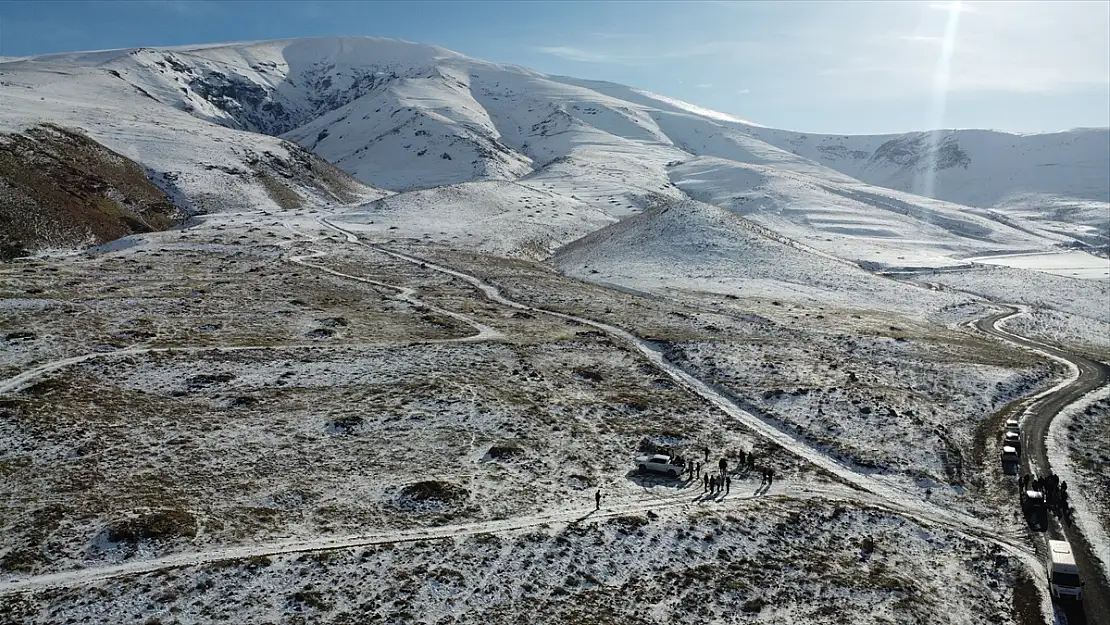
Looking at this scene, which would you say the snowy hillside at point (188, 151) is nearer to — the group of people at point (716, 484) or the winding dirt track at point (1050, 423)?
the group of people at point (716, 484)

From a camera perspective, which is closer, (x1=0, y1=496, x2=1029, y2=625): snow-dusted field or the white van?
(x1=0, y1=496, x2=1029, y2=625): snow-dusted field

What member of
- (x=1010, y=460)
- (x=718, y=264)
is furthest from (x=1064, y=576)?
(x=718, y=264)

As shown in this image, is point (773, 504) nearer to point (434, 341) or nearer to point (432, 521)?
point (432, 521)

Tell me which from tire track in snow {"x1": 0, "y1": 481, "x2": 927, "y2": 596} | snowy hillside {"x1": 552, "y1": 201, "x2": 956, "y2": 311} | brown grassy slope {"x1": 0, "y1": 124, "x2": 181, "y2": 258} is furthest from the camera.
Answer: snowy hillside {"x1": 552, "y1": 201, "x2": 956, "y2": 311}

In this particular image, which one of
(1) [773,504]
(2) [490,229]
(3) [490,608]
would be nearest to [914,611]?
(1) [773,504]

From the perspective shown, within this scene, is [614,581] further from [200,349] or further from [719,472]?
[200,349]

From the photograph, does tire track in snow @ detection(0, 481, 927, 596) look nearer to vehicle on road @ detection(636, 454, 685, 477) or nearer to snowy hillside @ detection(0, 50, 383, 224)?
vehicle on road @ detection(636, 454, 685, 477)

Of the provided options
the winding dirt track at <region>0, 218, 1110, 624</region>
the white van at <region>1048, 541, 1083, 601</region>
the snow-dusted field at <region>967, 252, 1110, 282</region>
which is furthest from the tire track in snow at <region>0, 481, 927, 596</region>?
the snow-dusted field at <region>967, 252, 1110, 282</region>
